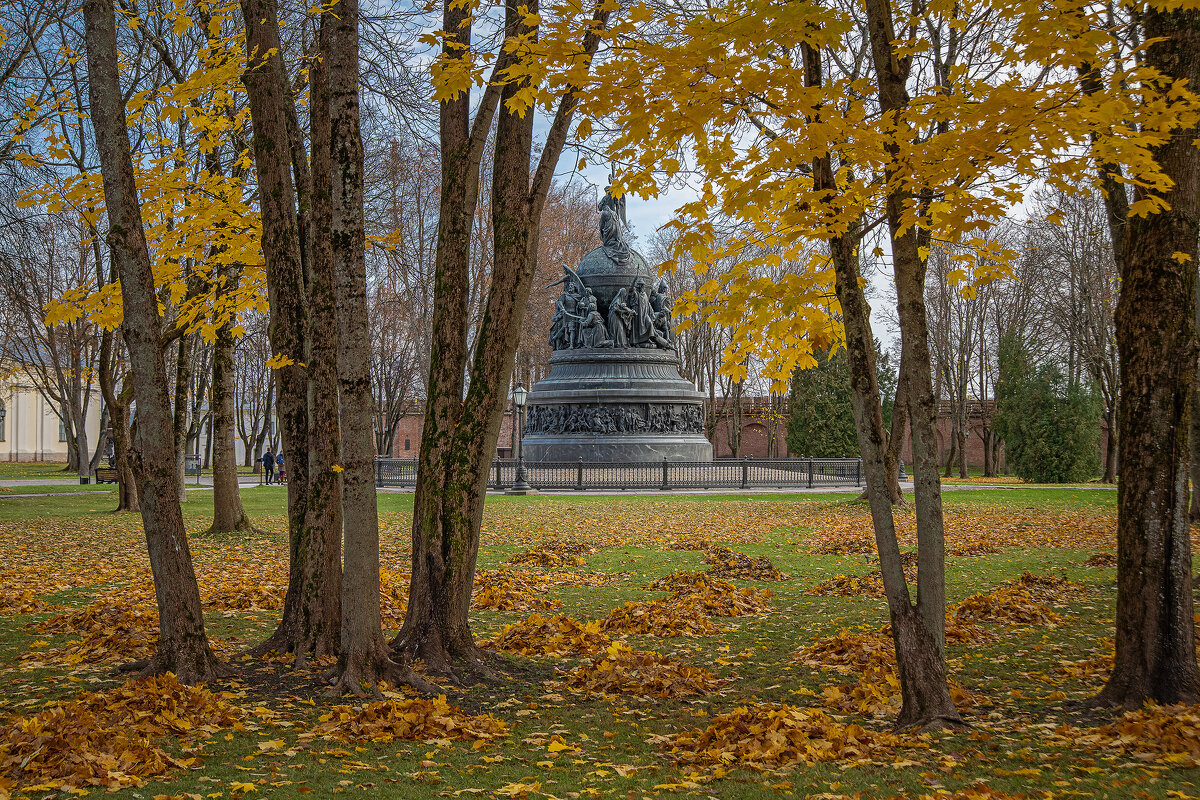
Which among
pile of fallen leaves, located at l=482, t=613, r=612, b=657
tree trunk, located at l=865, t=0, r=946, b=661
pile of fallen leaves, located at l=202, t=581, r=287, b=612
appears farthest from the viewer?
pile of fallen leaves, located at l=202, t=581, r=287, b=612

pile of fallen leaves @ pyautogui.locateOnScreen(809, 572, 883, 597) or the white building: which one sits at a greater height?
the white building

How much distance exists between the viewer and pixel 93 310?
9734mm

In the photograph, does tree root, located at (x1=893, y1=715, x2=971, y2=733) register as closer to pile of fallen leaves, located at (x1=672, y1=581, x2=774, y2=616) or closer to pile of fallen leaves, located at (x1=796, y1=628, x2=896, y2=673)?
pile of fallen leaves, located at (x1=796, y1=628, x2=896, y2=673)

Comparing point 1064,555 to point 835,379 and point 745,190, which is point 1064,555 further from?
point 835,379

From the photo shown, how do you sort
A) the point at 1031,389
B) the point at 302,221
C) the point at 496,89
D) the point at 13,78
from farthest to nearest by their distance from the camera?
the point at 1031,389
the point at 13,78
the point at 302,221
the point at 496,89

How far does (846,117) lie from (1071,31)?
1.34 meters

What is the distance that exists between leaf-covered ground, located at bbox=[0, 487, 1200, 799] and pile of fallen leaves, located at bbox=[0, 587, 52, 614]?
40mm

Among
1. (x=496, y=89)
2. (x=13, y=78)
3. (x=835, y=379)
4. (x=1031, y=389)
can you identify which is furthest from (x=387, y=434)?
(x=496, y=89)

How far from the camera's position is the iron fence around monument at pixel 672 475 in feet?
95.5

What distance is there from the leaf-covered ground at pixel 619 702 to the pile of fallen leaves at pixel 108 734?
0.01m

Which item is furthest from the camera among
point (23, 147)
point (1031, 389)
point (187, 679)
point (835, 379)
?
point (835, 379)

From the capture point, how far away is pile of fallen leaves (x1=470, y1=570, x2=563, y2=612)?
948 centimetres

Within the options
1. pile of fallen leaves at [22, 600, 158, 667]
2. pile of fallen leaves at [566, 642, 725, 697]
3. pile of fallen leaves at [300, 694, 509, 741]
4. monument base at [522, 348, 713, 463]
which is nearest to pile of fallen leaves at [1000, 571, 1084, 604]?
pile of fallen leaves at [566, 642, 725, 697]

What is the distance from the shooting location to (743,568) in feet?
38.7
